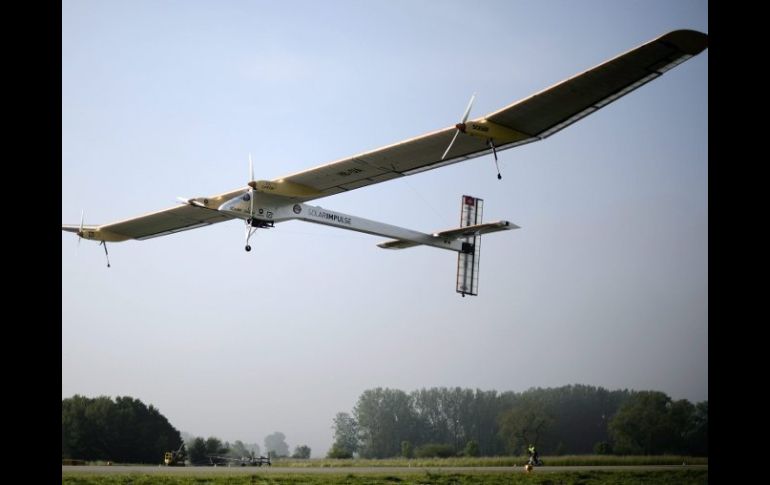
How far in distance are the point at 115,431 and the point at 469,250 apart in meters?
20.4

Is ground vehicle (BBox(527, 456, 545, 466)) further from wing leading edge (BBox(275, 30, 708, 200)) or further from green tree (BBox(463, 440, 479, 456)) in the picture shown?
wing leading edge (BBox(275, 30, 708, 200))

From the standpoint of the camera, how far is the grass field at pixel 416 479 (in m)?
21.3

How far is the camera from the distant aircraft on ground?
1977cm

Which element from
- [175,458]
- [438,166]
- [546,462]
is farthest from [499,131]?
[175,458]

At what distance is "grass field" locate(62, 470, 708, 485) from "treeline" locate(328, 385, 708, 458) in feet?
24.3

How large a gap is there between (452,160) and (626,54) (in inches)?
302

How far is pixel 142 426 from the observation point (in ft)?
124

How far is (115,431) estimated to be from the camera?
37.3 m

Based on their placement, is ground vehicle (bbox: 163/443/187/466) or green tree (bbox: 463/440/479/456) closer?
ground vehicle (bbox: 163/443/187/466)

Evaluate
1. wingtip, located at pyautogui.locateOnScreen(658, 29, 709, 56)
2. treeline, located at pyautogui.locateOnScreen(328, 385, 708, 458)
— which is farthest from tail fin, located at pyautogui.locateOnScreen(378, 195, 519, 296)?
wingtip, located at pyautogui.locateOnScreen(658, 29, 709, 56)

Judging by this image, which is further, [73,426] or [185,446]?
[73,426]

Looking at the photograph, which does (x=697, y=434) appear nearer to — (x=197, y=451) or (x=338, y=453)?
(x=338, y=453)
